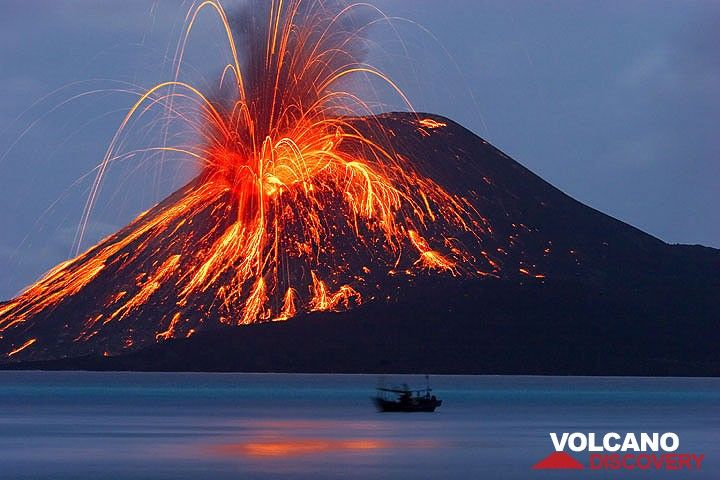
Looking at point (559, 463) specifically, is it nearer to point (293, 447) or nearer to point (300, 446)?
point (293, 447)

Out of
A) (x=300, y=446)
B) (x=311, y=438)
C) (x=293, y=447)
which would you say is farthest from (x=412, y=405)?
(x=293, y=447)

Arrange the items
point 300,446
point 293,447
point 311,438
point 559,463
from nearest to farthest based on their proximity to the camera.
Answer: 1. point 559,463
2. point 293,447
3. point 300,446
4. point 311,438

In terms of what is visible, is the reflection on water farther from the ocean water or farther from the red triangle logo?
the red triangle logo

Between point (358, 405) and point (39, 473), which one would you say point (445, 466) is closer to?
point (39, 473)

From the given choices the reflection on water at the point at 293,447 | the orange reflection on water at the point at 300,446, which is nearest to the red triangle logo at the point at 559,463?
the orange reflection on water at the point at 300,446

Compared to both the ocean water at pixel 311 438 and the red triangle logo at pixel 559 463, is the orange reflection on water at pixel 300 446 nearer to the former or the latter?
the ocean water at pixel 311 438

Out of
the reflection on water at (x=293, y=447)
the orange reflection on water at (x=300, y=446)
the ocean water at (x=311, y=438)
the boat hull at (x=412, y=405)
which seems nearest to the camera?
the ocean water at (x=311, y=438)

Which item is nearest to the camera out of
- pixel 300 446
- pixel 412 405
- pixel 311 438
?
pixel 300 446

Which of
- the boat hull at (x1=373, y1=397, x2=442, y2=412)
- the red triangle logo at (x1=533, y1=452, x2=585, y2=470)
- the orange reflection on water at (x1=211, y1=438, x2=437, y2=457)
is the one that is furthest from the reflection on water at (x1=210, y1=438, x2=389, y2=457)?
the boat hull at (x1=373, y1=397, x2=442, y2=412)

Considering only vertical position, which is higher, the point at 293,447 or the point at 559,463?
the point at 293,447
